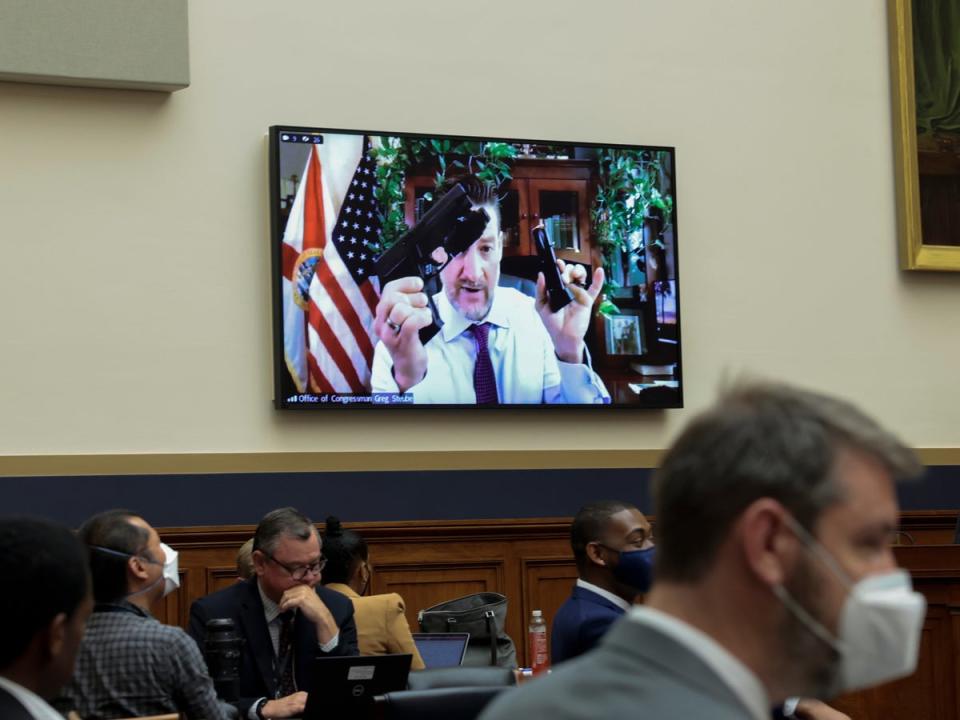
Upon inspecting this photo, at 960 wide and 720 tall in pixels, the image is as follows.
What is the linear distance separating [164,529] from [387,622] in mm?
2153

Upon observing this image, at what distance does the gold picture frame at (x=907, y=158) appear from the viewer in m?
9.50

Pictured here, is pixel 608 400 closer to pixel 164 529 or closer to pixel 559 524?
pixel 559 524

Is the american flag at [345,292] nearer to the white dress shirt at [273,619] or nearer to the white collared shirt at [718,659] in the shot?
the white dress shirt at [273,619]

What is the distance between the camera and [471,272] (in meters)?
8.55

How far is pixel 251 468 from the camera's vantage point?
26.7ft

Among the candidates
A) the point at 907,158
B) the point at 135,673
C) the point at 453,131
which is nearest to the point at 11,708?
the point at 135,673

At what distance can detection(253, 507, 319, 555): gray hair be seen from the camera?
18.4 ft

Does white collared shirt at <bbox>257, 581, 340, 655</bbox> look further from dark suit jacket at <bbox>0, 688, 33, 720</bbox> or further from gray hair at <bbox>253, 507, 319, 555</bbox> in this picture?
dark suit jacket at <bbox>0, 688, 33, 720</bbox>

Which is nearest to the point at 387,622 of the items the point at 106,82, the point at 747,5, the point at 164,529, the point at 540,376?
the point at 164,529

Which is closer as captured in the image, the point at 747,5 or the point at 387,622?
the point at 387,622

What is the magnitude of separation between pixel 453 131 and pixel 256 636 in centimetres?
413

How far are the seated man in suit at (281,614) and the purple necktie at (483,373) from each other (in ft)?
9.58

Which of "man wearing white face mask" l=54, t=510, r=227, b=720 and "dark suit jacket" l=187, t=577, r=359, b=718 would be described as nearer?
"man wearing white face mask" l=54, t=510, r=227, b=720

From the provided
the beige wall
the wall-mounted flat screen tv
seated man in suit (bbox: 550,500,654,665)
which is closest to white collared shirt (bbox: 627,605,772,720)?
seated man in suit (bbox: 550,500,654,665)
